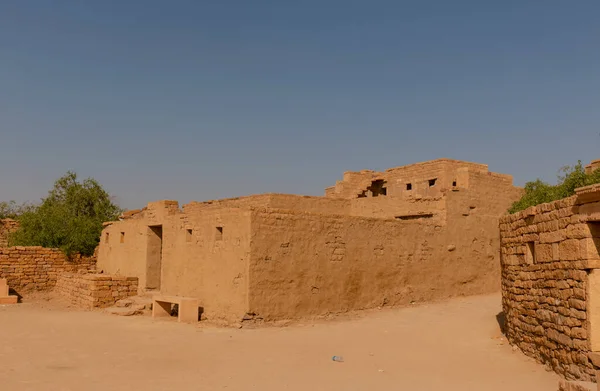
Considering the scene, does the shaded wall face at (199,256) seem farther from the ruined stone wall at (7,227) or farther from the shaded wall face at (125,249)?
the ruined stone wall at (7,227)

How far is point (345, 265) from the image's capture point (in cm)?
1304


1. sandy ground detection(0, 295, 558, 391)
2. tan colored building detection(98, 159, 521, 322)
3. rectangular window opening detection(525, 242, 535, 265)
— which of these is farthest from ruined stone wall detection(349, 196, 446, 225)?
rectangular window opening detection(525, 242, 535, 265)

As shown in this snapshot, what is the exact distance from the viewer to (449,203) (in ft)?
52.0

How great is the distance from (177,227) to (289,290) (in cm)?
417

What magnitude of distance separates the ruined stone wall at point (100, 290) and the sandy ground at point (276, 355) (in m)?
2.45

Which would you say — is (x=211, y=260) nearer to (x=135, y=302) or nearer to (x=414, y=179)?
(x=135, y=302)

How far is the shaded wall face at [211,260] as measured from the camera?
11727mm

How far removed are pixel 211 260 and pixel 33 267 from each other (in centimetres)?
1052

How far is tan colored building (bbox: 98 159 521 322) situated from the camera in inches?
466

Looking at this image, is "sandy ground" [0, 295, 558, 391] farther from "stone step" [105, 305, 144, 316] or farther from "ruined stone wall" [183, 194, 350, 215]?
"ruined stone wall" [183, 194, 350, 215]

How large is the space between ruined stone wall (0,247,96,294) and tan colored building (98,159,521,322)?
1.74 m

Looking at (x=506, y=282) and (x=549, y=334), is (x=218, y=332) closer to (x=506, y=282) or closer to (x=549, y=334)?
(x=506, y=282)

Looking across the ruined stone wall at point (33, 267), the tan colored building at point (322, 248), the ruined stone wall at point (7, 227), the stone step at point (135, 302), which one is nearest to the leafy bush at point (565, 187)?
the tan colored building at point (322, 248)

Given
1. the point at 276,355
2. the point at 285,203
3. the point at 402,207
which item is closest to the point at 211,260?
the point at 276,355
